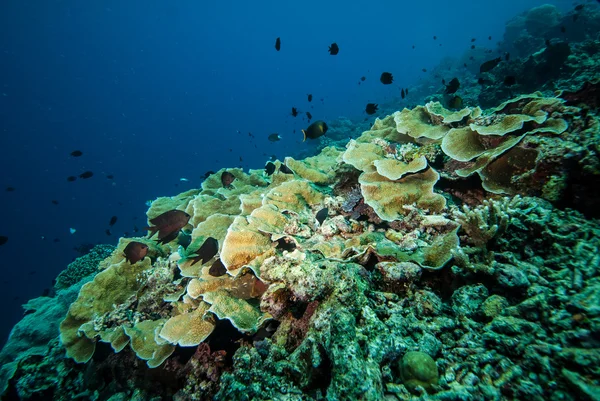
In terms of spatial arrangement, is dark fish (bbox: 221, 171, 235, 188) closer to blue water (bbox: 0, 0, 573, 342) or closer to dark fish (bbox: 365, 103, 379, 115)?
dark fish (bbox: 365, 103, 379, 115)

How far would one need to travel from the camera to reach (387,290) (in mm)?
2557

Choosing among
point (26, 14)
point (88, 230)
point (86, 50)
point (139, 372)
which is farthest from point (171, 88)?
point (139, 372)

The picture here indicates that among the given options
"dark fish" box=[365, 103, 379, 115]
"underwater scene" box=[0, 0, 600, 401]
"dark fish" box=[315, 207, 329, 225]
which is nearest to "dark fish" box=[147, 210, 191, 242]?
"underwater scene" box=[0, 0, 600, 401]

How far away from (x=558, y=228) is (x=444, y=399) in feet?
5.80

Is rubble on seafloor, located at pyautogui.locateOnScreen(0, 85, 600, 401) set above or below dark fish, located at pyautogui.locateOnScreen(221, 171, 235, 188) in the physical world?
below

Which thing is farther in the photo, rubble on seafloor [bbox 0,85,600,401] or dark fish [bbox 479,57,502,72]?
dark fish [bbox 479,57,502,72]

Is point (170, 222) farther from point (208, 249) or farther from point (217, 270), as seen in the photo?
point (217, 270)

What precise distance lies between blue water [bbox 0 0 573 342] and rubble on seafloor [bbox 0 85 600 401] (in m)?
43.8

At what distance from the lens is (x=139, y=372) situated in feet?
12.2

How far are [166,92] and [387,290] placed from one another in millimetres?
167659

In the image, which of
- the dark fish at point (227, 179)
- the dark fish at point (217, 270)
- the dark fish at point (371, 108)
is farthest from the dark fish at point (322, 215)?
the dark fish at point (371, 108)

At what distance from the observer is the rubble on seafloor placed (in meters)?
1.73

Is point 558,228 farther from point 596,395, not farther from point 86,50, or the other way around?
point 86,50

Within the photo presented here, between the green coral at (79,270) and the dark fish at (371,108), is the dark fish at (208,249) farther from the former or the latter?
the green coral at (79,270)
